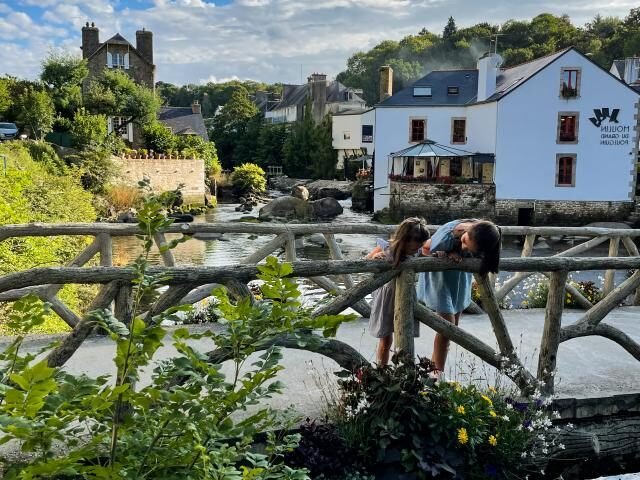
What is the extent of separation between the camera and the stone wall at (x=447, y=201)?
3378 cm

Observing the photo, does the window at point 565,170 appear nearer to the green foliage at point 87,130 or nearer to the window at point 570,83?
the window at point 570,83

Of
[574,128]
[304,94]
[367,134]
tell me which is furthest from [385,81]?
[304,94]

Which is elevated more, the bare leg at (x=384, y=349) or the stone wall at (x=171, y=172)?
the stone wall at (x=171, y=172)

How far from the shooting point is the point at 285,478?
2.37 m

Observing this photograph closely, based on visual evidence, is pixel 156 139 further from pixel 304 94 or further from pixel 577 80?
pixel 304 94

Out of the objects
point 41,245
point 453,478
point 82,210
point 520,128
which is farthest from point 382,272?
point 520,128

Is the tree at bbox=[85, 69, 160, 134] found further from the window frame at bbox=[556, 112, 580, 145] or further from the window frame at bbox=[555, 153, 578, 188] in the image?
the window frame at bbox=[555, 153, 578, 188]

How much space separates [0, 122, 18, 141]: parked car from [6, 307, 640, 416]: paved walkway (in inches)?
1273

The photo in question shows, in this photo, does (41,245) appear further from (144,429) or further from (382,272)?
(144,429)

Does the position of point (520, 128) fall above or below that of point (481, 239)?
above

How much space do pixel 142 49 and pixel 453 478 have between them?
4863cm

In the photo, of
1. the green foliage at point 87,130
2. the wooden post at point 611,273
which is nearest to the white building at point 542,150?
the green foliage at point 87,130

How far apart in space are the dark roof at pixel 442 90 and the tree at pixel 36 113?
1922 cm

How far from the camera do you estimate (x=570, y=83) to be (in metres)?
32.2
